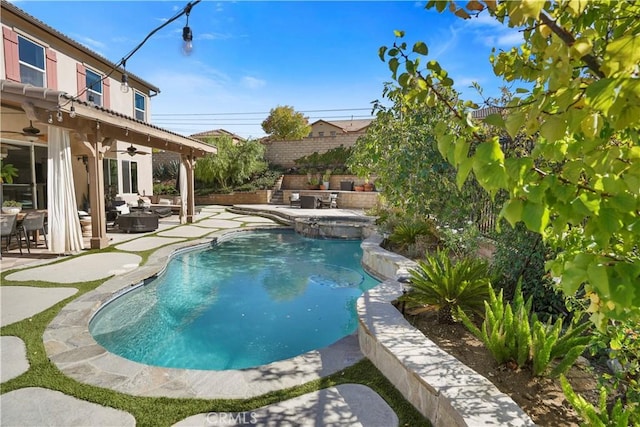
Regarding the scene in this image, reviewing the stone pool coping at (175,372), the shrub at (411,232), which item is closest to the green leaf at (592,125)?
the stone pool coping at (175,372)

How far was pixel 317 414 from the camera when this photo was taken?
8.47ft

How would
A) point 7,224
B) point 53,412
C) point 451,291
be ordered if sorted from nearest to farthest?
1. point 53,412
2. point 451,291
3. point 7,224

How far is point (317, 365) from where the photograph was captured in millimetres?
3344

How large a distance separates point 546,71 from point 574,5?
0.56 feet

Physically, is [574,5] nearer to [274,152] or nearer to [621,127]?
[621,127]

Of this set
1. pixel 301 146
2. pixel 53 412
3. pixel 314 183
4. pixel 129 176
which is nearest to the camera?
pixel 53 412

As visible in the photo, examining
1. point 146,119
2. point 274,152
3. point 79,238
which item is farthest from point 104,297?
point 274,152

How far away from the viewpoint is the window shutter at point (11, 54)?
32.2 feet

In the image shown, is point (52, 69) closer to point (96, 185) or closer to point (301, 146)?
point (96, 185)

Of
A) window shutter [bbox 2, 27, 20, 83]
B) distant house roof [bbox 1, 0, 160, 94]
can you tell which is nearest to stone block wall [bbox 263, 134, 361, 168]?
distant house roof [bbox 1, 0, 160, 94]

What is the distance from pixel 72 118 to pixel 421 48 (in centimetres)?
877

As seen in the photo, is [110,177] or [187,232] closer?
[187,232]

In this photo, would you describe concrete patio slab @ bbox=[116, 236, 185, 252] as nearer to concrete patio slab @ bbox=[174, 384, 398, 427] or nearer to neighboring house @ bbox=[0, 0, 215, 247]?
neighboring house @ bbox=[0, 0, 215, 247]

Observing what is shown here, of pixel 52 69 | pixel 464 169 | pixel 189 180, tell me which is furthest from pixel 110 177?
pixel 464 169
